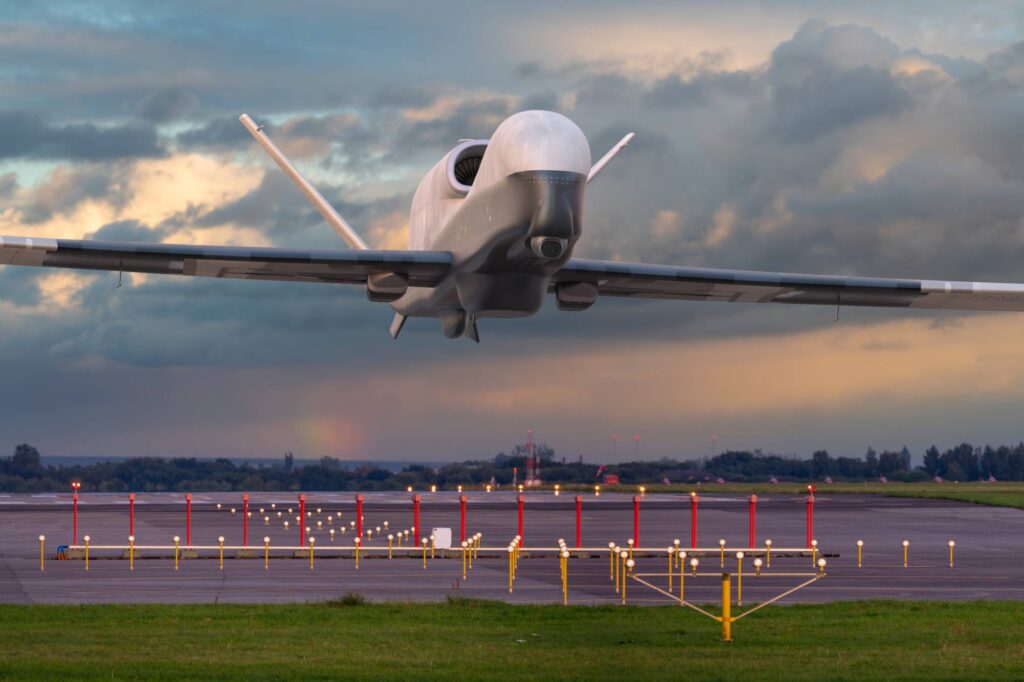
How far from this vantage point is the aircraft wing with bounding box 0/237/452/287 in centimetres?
2444

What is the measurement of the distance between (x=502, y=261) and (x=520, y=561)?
47.0 ft

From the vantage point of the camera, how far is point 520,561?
34.8 metres

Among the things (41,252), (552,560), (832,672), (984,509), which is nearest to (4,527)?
(552,560)

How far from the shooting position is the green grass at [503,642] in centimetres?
1738

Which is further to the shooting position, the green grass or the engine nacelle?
the engine nacelle

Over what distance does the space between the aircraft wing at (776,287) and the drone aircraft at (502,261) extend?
0.03 m

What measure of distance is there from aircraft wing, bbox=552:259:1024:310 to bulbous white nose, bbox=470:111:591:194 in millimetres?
5711

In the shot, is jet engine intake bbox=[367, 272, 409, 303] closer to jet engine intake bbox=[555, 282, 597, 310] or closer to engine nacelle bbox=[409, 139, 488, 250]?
engine nacelle bbox=[409, 139, 488, 250]

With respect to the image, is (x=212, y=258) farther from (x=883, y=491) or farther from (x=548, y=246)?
(x=883, y=491)

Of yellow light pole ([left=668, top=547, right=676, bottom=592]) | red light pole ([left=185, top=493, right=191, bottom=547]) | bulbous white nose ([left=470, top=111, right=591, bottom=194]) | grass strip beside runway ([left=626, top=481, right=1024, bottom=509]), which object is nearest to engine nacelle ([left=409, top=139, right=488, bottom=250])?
bulbous white nose ([left=470, top=111, right=591, bottom=194])

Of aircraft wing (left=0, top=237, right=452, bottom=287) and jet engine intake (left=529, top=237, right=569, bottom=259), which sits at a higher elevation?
aircraft wing (left=0, top=237, right=452, bottom=287)

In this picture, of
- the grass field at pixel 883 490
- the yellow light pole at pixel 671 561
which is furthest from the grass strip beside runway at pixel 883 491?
the yellow light pole at pixel 671 561

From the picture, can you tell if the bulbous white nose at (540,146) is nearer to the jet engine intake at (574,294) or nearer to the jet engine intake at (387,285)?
the jet engine intake at (387,285)

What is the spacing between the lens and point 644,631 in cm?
2114
